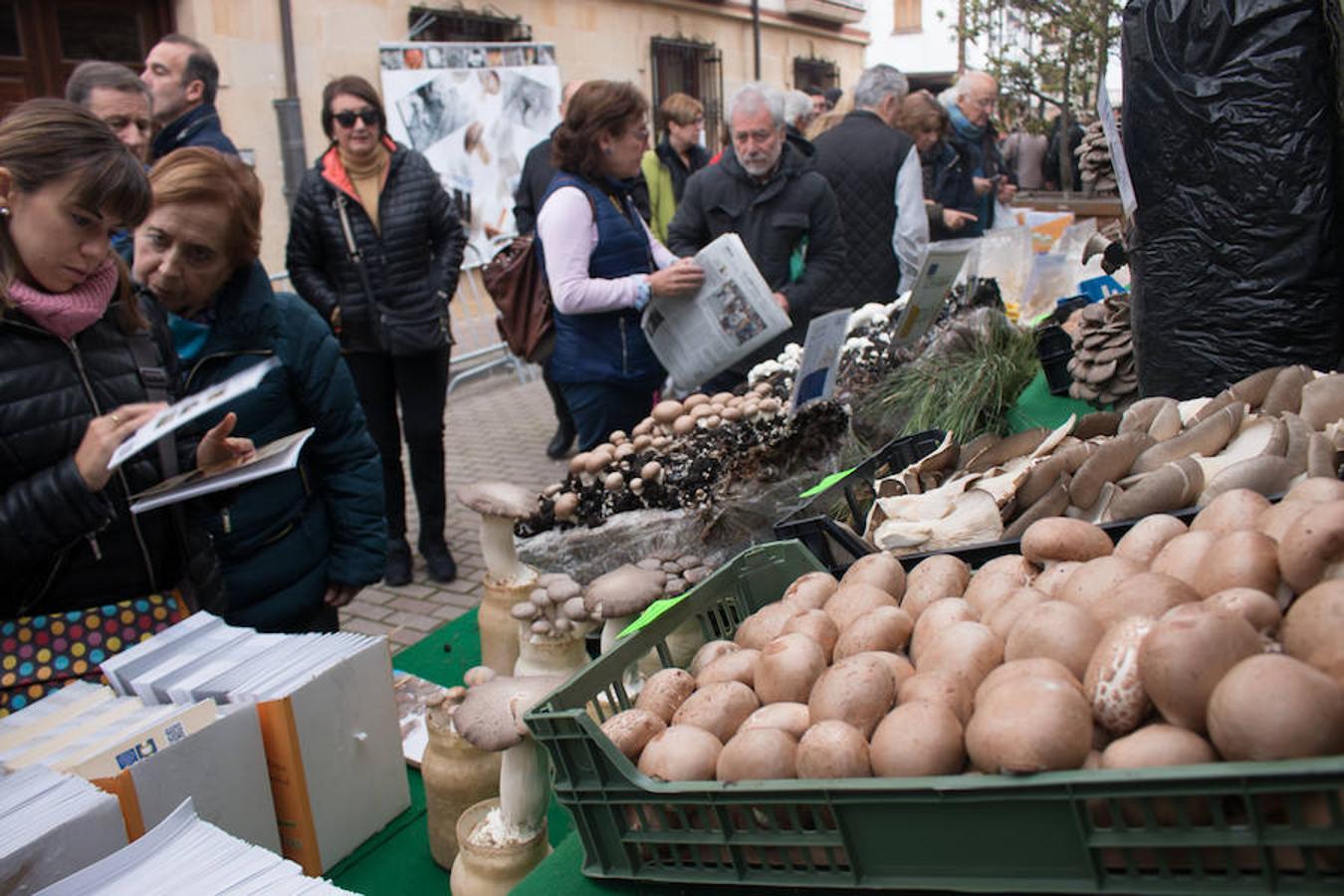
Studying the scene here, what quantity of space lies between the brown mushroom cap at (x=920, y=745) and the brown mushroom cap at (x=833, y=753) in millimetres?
18

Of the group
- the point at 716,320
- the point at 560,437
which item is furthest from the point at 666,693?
the point at 560,437

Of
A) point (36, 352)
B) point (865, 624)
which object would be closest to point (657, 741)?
point (865, 624)

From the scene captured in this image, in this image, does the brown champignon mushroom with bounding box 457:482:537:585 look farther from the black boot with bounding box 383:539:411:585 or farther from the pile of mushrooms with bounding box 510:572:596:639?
the black boot with bounding box 383:539:411:585

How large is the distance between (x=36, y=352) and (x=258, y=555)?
2.42ft

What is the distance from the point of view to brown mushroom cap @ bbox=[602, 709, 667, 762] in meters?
1.37

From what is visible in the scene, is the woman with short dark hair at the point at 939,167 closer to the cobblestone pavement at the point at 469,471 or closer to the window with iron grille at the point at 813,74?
the cobblestone pavement at the point at 469,471

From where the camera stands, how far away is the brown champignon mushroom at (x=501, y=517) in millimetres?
2166

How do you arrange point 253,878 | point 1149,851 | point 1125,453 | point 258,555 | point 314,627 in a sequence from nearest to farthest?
1. point 1149,851
2. point 253,878
3. point 1125,453
4. point 258,555
5. point 314,627

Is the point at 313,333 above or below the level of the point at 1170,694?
above

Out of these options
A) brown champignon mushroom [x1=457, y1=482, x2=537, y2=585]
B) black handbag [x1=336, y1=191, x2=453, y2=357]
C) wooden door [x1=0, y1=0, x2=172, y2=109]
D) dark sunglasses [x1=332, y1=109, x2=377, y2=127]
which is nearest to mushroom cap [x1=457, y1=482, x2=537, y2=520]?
brown champignon mushroom [x1=457, y1=482, x2=537, y2=585]

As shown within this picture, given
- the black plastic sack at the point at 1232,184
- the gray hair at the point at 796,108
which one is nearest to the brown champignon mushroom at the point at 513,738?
the black plastic sack at the point at 1232,184

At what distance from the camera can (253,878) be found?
1308mm

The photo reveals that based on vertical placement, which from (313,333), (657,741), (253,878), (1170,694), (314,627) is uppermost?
(313,333)

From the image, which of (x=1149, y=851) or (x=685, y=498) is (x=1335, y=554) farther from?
(x=685, y=498)
